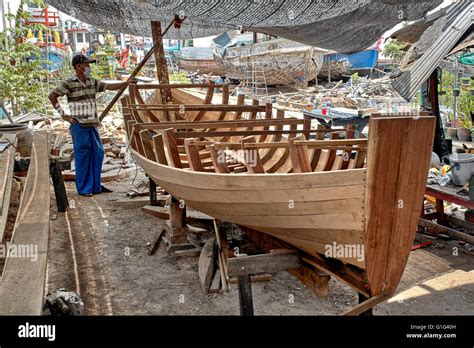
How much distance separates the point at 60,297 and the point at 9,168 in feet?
8.67

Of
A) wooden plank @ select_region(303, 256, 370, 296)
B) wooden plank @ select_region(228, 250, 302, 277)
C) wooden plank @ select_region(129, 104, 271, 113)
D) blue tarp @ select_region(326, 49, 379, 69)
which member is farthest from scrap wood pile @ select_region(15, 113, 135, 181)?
blue tarp @ select_region(326, 49, 379, 69)

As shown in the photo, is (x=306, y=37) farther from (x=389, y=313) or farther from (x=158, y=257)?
(x=389, y=313)

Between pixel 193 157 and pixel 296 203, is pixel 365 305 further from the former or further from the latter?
pixel 193 157

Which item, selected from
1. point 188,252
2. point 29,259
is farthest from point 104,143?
point 29,259

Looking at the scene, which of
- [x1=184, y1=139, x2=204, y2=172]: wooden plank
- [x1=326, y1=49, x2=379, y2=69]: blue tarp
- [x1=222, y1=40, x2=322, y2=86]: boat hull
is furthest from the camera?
[x1=326, y1=49, x2=379, y2=69]: blue tarp

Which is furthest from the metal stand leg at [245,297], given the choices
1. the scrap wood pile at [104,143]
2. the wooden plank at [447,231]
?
the scrap wood pile at [104,143]

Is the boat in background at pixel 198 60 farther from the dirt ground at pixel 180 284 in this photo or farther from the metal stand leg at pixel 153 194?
the dirt ground at pixel 180 284

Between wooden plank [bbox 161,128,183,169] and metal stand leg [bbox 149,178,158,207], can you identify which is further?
metal stand leg [bbox 149,178,158,207]

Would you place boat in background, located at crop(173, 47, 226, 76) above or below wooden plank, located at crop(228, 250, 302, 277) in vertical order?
above

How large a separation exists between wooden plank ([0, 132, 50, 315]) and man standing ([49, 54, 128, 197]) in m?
1.68

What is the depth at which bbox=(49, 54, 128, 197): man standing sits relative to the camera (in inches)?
267

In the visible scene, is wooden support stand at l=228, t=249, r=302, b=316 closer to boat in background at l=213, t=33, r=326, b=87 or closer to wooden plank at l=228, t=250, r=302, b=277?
wooden plank at l=228, t=250, r=302, b=277

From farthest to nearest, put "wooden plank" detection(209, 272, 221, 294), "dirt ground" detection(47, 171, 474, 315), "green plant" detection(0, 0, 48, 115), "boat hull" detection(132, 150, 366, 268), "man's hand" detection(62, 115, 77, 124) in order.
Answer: "green plant" detection(0, 0, 48, 115), "man's hand" detection(62, 115, 77, 124), "wooden plank" detection(209, 272, 221, 294), "dirt ground" detection(47, 171, 474, 315), "boat hull" detection(132, 150, 366, 268)

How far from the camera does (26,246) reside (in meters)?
3.37
